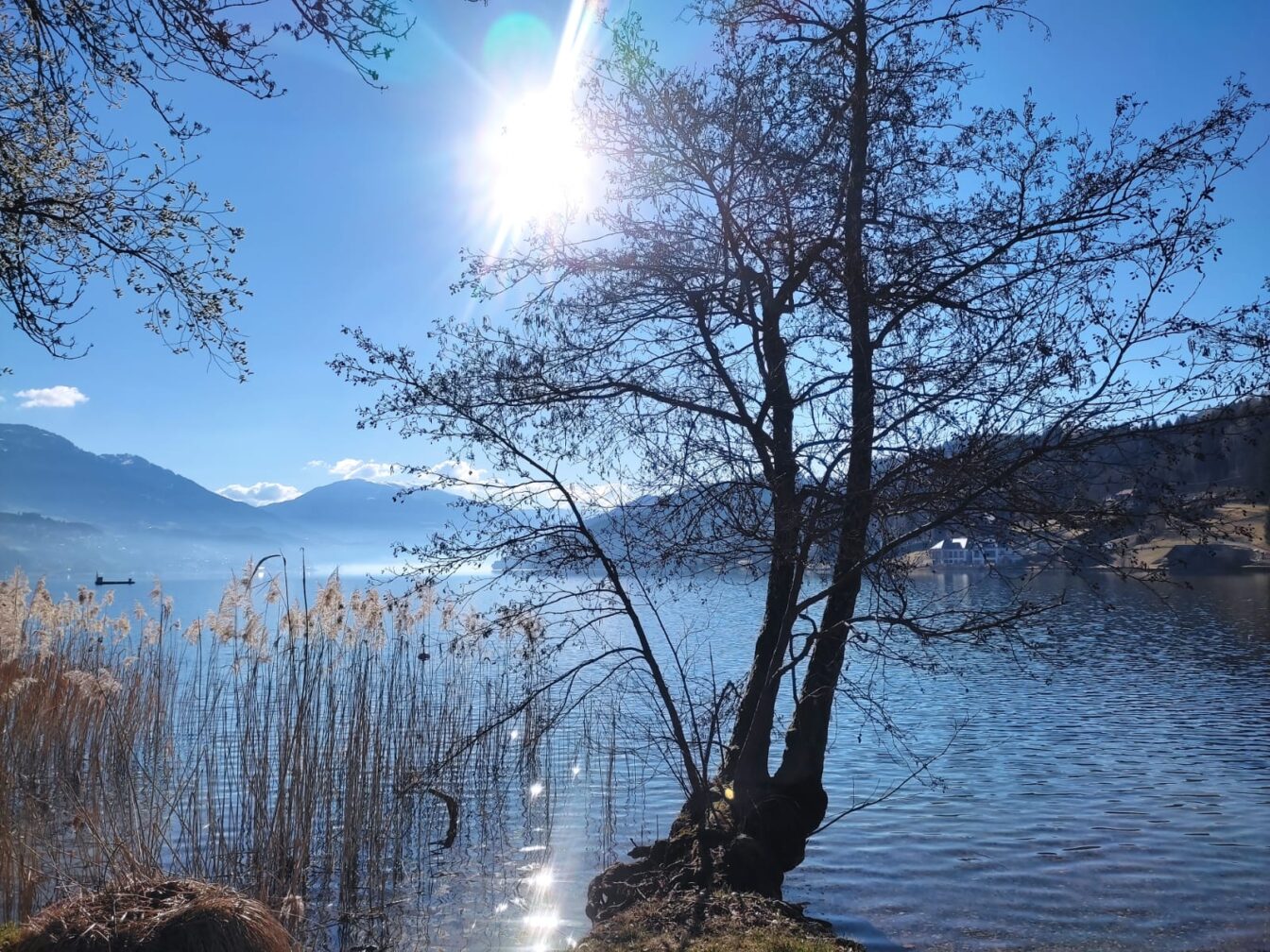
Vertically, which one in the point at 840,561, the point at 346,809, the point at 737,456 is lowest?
the point at 346,809

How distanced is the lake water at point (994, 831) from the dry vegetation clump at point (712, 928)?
1707 mm

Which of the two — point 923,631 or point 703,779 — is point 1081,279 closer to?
point 923,631

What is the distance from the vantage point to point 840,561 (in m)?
7.98

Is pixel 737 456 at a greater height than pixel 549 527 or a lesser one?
greater

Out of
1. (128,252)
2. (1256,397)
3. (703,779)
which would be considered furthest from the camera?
(703,779)

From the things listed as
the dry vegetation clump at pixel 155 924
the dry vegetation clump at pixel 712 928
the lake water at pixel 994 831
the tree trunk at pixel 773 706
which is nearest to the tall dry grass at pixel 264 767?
the lake water at pixel 994 831

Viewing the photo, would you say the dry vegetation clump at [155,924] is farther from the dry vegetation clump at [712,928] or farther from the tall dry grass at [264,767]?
the dry vegetation clump at [712,928]

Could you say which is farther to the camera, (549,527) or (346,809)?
(346,809)

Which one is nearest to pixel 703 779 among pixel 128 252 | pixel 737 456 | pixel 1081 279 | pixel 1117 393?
pixel 737 456

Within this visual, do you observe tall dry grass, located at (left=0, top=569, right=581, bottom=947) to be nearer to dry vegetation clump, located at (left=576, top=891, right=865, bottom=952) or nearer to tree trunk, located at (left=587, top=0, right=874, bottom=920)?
tree trunk, located at (left=587, top=0, right=874, bottom=920)

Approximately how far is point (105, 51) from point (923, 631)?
7.09 meters

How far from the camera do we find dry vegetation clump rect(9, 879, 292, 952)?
14.8 ft

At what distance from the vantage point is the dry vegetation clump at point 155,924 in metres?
4.50

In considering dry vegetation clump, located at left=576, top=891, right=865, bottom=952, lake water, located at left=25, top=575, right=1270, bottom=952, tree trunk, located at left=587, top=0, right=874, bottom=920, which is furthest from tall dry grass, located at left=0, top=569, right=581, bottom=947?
dry vegetation clump, located at left=576, top=891, right=865, bottom=952
